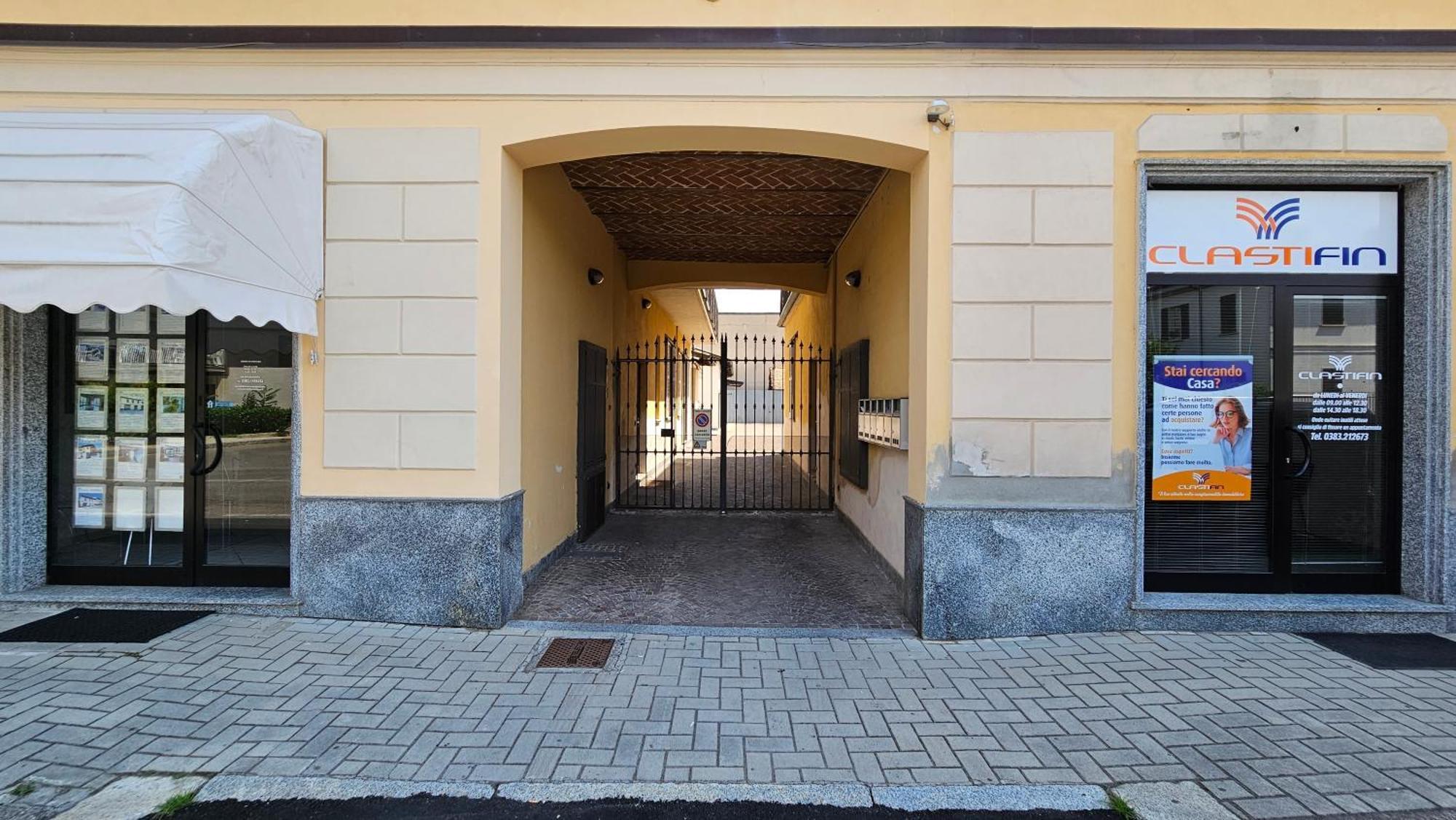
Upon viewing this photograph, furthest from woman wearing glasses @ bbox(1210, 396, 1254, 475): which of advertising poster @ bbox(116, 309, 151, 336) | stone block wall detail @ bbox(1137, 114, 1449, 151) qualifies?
advertising poster @ bbox(116, 309, 151, 336)

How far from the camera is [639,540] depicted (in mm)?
6953

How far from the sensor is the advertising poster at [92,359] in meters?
4.86

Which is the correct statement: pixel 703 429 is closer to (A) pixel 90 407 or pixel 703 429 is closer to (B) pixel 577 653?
(B) pixel 577 653

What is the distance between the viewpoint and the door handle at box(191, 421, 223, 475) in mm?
4781

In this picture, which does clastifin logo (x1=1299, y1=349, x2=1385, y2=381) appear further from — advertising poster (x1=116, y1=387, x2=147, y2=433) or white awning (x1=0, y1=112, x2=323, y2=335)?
advertising poster (x1=116, y1=387, x2=147, y2=433)

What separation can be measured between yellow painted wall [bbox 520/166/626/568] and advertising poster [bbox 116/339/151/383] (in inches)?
116

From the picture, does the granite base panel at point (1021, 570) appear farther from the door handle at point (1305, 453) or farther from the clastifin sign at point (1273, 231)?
the clastifin sign at point (1273, 231)

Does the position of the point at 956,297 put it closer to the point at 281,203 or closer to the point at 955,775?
the point at 955,775

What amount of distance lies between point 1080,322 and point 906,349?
1.30 metres

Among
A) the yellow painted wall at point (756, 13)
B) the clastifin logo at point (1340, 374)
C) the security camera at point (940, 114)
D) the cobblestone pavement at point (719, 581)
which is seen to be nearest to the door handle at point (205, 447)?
the cobblestone pavement at point (719, 581)

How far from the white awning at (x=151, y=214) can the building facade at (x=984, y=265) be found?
3.9 inches

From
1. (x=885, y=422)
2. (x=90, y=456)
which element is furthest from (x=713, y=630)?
(x=90, y=456)

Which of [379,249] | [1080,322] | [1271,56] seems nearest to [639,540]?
[379,249]

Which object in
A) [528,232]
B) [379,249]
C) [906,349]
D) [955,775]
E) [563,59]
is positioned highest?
[563,59]
